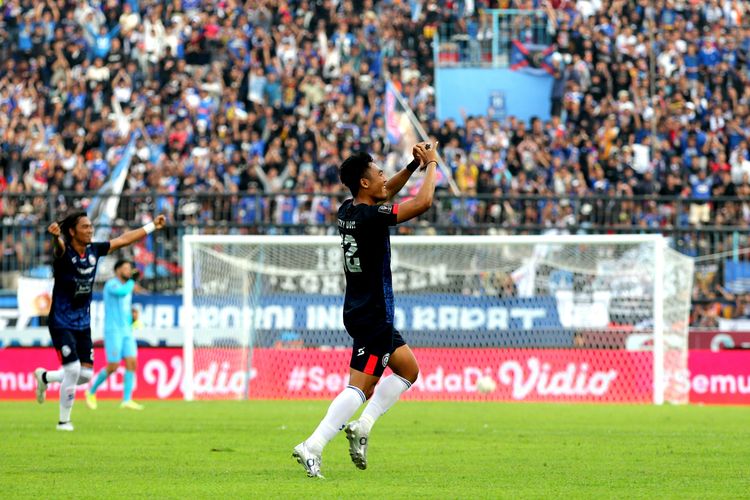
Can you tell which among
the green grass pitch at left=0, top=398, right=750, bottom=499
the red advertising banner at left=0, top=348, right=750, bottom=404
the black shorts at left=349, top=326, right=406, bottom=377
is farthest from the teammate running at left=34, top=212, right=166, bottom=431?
the red advertising banner at left=0, top=348, right=750, bottom=404

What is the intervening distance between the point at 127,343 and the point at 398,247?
592 centimetres

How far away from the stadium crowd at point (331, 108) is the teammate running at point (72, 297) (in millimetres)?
10419

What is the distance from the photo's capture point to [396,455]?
11.6m

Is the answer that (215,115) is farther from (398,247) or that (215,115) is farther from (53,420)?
(53,420)

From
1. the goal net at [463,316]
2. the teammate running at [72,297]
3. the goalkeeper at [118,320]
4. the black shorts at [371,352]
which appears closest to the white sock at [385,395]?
the black shorts at [371,352]

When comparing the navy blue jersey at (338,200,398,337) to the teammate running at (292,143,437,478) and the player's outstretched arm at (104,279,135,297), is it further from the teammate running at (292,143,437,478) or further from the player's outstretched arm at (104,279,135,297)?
the player's outstretched arm at (104,279,135,297)

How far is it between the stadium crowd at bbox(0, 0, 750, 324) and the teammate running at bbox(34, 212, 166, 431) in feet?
34.2

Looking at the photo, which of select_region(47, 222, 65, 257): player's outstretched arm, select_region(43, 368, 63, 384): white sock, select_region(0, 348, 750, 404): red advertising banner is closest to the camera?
select_region(47, 222, 65, 257): player's outstretched arm

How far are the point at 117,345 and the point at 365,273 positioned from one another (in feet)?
35.8

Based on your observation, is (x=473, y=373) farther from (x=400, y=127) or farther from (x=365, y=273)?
(x=365, y=273)

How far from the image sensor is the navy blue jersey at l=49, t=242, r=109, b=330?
14.5m

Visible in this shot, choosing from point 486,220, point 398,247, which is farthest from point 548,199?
point 398,247

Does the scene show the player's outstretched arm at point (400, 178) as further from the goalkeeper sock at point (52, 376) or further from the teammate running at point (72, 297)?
the goalkeeper sock at point (52, 376)

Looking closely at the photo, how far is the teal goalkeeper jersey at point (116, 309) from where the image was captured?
778 inches
